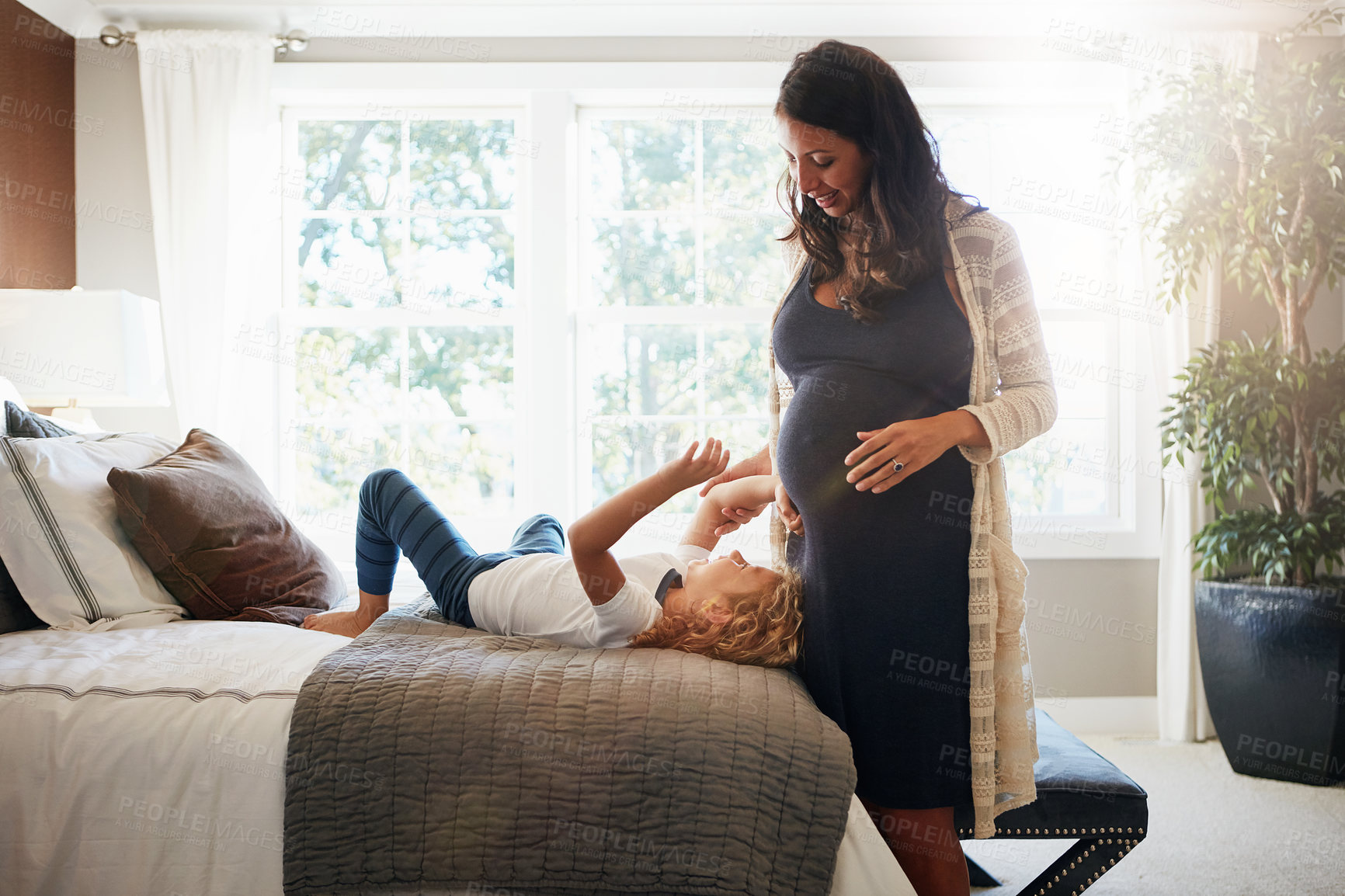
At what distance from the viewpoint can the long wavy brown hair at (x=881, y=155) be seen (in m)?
1.31

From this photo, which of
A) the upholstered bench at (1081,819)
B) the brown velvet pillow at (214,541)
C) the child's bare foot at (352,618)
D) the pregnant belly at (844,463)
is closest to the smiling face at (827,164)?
the pregnant belly at (844,463)

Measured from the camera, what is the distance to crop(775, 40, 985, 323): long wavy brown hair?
131cm

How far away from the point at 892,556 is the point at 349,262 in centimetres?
279

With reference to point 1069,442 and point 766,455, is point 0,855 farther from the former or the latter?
point 1069,442

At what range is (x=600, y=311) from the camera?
3381mm

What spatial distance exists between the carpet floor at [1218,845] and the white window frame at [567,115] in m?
0.90

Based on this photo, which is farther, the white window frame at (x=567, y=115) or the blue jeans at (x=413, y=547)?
the white window frame at (x=567, y=115)

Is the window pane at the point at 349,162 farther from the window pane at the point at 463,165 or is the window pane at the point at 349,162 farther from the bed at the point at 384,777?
the bed at the point at 384,777

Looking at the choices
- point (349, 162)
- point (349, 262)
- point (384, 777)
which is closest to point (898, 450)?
point (384, 777)

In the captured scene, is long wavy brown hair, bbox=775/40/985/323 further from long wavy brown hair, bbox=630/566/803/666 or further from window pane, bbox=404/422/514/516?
window pane, bbox=404/422/514/516

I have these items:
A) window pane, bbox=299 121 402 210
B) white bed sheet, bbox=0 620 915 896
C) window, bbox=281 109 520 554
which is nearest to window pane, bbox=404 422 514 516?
window, bbox=281 109 520 554

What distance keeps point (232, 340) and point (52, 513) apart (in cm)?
155

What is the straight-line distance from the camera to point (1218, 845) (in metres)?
2.27

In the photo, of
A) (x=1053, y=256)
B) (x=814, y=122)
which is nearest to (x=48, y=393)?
(x=814, y=122)
